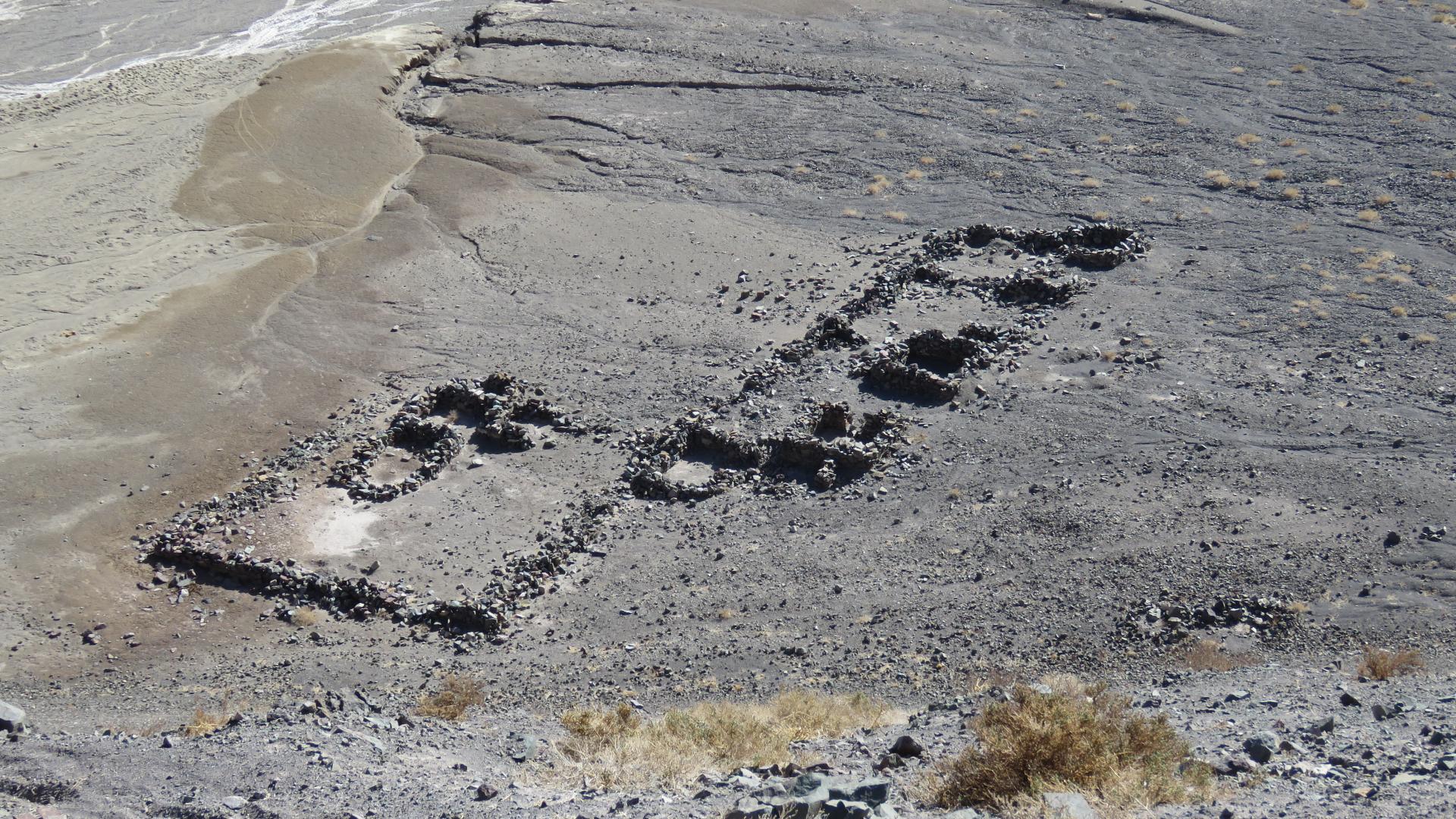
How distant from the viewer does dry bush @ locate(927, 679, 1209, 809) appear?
35.4 feet

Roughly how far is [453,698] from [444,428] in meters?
7.09

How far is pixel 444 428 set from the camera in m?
21.5

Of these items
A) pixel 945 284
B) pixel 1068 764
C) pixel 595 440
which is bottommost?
pixel 595 440

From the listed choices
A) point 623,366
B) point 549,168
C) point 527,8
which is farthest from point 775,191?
point 527,8

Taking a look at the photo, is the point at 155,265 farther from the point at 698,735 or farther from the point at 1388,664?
the point at 1388,664

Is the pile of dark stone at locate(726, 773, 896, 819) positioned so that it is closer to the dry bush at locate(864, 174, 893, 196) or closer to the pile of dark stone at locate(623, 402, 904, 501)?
the pile of dark stone at locate(623, 402, 904, 501)

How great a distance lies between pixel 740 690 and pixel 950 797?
5.05 meters

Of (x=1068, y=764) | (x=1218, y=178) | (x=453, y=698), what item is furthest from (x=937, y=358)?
(x=1068, y=764)

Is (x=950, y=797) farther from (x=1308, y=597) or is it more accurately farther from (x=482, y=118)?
(x=482, y=118)

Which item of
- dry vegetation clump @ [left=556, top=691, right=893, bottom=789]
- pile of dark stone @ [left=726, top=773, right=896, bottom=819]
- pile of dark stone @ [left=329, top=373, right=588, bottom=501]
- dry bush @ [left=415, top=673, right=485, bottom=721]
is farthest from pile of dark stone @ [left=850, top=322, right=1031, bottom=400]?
pile of dark stone @ [left=726, top=773, right=896, bottom=819]

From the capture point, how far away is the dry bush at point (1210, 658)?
15469 mm

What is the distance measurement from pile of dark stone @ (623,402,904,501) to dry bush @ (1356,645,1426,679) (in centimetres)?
775

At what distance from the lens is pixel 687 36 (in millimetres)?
38344

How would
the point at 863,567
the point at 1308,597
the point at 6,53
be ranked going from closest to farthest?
the point at 1308,597 < the point at 863,567 < the point at 6,53
